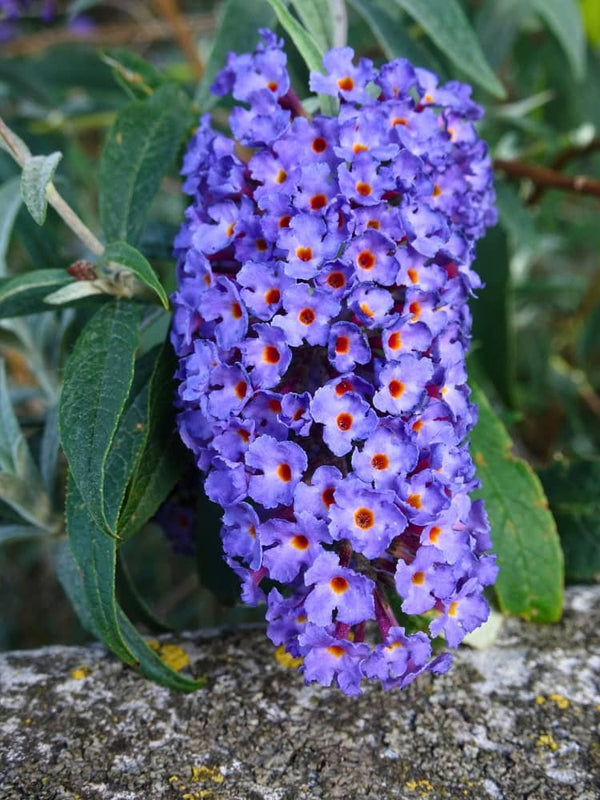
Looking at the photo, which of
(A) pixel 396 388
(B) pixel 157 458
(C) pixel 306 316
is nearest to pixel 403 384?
(A) pixel 396 388

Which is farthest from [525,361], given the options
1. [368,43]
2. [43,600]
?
[43,600]

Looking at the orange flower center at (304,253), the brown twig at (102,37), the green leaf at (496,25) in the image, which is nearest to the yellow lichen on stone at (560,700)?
the orange flower center at (304,253)

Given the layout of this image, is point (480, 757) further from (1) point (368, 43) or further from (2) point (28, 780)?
(1) point (368, 43)

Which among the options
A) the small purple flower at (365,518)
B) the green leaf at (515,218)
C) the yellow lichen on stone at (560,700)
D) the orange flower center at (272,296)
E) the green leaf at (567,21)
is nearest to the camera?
the small purple flower at (365,518)

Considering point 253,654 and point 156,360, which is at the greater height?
point 156,360

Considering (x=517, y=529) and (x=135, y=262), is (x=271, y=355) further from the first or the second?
(x=517, y=529)

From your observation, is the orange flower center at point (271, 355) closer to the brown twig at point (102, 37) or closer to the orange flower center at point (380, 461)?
the orange flower center at point (380, 461)
